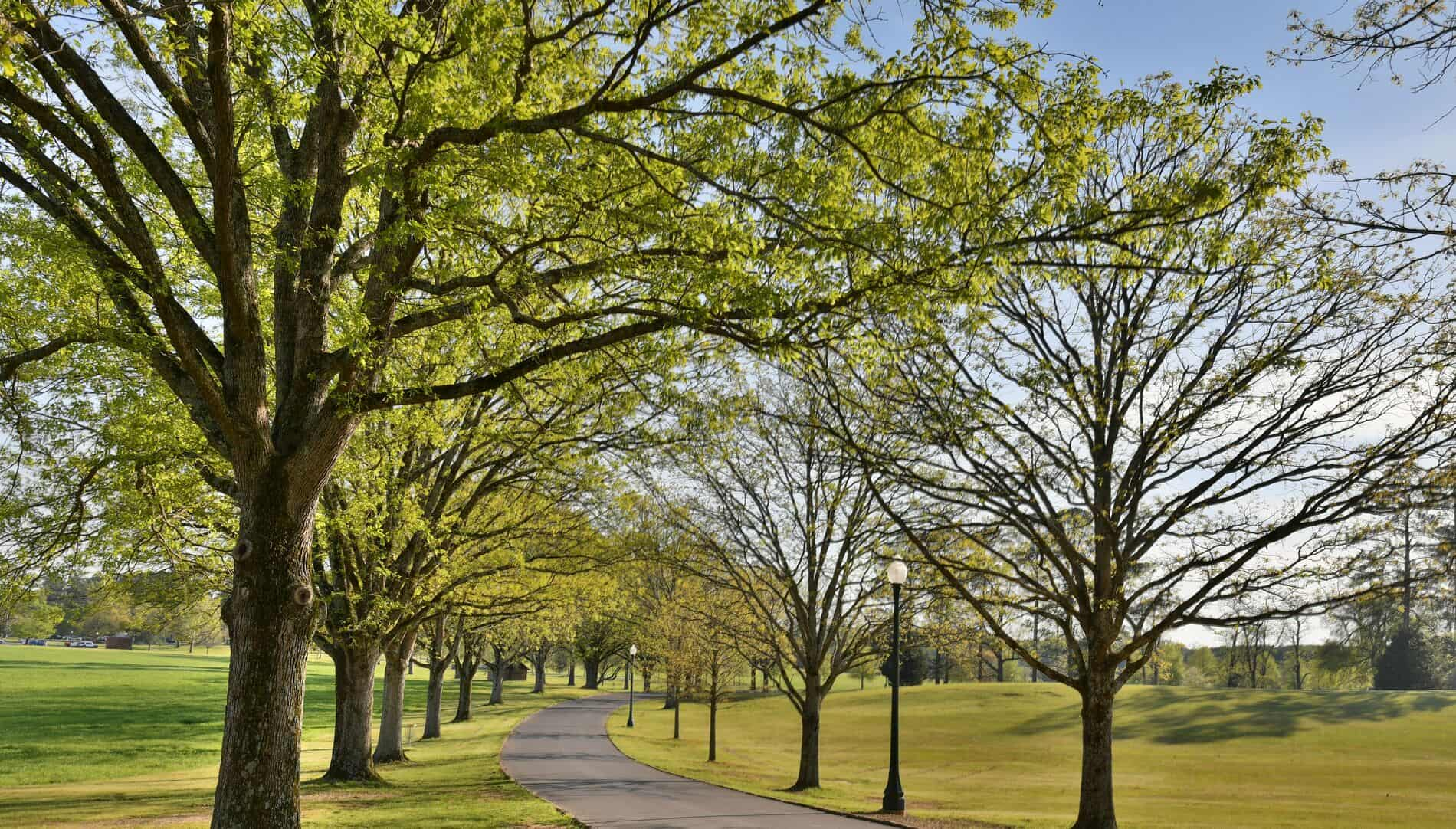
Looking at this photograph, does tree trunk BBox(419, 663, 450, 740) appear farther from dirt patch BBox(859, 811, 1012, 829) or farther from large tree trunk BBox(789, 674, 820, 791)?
dirt patch BBox(859, 811, 1012, 829)

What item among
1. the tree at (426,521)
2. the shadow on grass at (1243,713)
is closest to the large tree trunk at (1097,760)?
the tree at (426,521)

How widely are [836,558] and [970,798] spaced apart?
8663 mm

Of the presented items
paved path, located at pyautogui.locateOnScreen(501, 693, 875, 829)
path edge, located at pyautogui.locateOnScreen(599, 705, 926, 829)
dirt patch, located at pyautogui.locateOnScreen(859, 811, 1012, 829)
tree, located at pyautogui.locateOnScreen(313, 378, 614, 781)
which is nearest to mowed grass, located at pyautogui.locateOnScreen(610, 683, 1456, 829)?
dirt patch, located at pyautogui.locateOnScreen(859, 811, 1012, 829)

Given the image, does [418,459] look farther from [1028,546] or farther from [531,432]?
[1028,546]

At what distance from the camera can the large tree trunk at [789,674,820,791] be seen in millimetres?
21719

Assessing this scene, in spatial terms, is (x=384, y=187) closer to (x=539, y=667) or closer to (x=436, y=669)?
(x=436, y=669)

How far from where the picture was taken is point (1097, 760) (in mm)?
13633

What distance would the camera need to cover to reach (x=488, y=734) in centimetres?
3347

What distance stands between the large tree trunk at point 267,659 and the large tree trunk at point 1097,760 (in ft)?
38.0

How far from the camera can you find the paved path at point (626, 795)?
1484 centimetres

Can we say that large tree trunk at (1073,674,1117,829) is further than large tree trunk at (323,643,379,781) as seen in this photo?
No

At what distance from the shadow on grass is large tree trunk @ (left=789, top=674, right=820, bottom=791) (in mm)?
28800

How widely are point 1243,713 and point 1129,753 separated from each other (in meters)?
14.0

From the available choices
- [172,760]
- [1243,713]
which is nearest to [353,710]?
[172,760]
